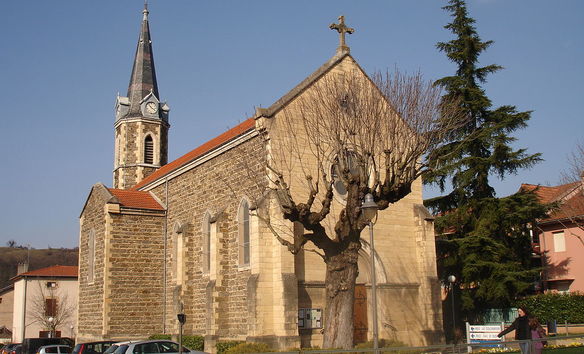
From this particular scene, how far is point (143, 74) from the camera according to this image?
40.8 meters

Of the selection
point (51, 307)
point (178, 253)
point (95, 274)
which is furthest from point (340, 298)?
point (51, 307)

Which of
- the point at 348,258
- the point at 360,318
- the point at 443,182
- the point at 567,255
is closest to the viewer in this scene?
the point at 348,258

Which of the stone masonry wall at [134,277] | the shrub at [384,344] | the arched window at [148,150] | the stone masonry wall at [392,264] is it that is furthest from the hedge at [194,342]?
the arched window at [148,150]

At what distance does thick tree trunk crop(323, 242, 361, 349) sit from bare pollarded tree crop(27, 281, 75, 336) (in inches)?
1302

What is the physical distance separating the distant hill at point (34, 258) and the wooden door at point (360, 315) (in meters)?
84.8

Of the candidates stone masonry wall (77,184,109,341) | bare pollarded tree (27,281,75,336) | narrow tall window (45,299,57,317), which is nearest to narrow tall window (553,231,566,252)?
stone masonry wall (77,184,109,341)

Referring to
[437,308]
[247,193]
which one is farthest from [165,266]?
[437,308]

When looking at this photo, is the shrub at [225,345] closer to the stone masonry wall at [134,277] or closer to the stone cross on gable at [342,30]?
the stone masonry wall at [134,277]

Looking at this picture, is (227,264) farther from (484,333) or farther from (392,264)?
(484,333)

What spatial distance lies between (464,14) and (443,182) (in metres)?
7.89

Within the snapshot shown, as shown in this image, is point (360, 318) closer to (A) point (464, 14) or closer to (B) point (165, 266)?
(B) point (165, 266)

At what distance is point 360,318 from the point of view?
21688mm

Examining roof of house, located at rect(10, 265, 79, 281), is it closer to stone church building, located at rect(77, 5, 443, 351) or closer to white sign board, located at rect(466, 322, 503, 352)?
stone church building, located at rect(77, 5, 443, 351)

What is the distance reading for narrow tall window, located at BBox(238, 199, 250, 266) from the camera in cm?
2223
